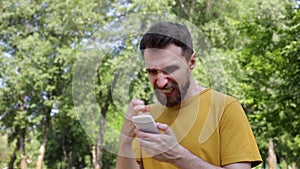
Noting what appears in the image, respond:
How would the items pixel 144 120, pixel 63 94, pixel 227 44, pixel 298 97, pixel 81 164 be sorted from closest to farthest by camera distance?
pixel 144 120
pixel 298 97
pixel 227 44
pixel 63 94
pixel 81 164

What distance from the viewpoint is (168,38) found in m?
1.61

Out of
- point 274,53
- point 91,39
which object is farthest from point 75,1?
point 91,39

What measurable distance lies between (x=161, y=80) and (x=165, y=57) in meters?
0.07

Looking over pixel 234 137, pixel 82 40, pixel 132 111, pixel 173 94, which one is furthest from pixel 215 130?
pixel 82 40

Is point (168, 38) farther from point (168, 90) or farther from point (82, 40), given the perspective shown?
point (82, 40)

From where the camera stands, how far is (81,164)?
3738 centimetres

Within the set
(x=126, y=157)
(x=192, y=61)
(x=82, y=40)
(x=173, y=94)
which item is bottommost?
(x=126, y=157)

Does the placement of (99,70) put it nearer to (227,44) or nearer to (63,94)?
(227,44)

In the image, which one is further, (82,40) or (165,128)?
Answer: (82,40)

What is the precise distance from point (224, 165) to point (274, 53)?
13300 millimetres

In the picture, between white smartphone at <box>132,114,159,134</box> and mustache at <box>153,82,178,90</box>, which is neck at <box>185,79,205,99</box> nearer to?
mustache at <box>153,82,178,90</box>


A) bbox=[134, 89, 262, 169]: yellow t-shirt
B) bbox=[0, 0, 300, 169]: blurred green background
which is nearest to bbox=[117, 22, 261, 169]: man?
bbox=[134, 89, 262, 169]: yellow t-shirt

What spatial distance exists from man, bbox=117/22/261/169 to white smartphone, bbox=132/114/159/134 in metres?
0.03

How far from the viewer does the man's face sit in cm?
158
